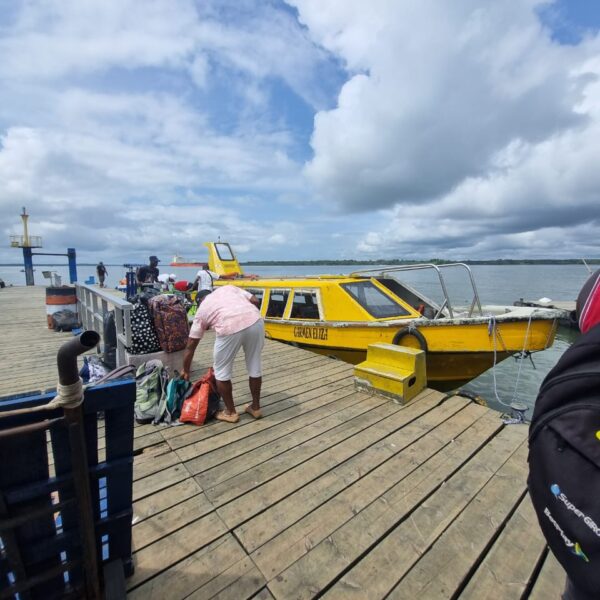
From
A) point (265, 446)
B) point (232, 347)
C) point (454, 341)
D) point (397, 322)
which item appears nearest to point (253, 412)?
point (265, 446)

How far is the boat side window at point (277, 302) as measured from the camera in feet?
25.5

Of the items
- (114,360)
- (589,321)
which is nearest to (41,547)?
(589,321)

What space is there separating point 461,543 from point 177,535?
1788 millimetres

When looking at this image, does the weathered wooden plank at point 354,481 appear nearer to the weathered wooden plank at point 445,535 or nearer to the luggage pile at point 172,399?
the weathered wooden plank at point 445,535

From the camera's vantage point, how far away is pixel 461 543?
2.12m

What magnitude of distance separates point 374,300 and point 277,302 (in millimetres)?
2334

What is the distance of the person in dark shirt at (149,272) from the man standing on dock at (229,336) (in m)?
7.69

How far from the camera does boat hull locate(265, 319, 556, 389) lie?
5.17 m

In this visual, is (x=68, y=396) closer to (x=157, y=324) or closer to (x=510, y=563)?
(x=510, y=563)

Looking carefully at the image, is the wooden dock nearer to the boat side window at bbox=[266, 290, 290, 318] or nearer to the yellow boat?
the yellow boat

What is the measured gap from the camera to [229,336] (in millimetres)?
3459

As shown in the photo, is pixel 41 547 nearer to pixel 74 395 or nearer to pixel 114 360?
pixel 74 395

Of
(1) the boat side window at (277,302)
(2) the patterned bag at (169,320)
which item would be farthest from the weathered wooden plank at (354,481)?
(1) the boat side window at (277,302)

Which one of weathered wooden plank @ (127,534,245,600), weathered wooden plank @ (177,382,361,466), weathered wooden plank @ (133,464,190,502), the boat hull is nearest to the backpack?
weathered wooden plank @ (177,382,361,466)
